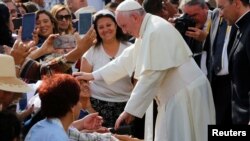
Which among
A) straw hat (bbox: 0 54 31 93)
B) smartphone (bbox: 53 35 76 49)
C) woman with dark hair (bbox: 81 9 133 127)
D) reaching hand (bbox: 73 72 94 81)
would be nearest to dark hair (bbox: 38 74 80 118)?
straw hat (bbox: 0 54 31 93)

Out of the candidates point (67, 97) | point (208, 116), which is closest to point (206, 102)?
point (208, 116)

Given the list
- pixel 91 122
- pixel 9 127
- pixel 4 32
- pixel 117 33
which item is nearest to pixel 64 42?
pixel 117 33

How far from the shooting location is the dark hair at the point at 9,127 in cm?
477

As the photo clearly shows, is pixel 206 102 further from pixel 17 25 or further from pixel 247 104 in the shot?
pixel 17 25

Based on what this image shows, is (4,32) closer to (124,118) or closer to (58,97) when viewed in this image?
(124,118)

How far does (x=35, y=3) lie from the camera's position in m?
12.8

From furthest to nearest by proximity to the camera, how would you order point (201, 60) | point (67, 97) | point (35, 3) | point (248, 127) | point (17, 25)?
1. point (35, 3)
2. point (17, 25)
3. point (201, 60)
4. point (248, 127)
5. point (67, 97)

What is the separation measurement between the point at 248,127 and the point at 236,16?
101cm

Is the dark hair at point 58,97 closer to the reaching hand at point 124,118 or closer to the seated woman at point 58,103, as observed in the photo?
the seated woman at point 58,103

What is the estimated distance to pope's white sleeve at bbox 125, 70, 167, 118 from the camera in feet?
23.7

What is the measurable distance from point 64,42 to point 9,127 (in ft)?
11.3

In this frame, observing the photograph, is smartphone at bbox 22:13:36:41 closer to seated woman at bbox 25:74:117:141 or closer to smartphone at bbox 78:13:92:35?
smartphone at bbox 78:13:92:35

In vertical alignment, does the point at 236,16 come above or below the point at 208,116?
above

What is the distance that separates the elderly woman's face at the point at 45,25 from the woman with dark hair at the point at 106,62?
111 centimetres
